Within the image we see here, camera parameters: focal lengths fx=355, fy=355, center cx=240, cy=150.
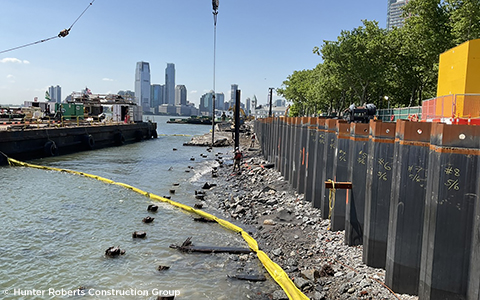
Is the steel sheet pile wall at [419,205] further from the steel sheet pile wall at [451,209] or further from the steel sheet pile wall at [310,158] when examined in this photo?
the steel sheet pile wall at [310,158]

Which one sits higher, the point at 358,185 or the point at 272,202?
the point at 358,185

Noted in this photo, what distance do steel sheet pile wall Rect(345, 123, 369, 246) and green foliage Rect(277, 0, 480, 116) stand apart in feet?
64.8

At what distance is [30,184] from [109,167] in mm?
8847

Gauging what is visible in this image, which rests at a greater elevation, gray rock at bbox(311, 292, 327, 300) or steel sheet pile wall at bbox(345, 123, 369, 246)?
steel sheet pile wall at bbox(345, 123, 369, 246)

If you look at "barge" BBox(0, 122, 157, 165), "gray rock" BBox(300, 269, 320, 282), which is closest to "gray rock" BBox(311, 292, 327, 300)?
"gray rock" BBox(300, 269, 320, 282)

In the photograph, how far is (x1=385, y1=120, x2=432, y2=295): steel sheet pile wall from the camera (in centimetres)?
643

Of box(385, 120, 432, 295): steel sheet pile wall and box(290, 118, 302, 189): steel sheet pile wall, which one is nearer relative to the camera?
box(385, 120, 432, 295): steel sheet pile wall

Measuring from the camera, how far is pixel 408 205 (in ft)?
21.3

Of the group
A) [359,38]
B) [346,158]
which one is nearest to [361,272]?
[346,158]

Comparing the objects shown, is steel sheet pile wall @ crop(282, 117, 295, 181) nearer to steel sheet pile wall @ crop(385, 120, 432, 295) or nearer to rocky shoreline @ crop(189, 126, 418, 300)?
rocky shoreline @ crop(189, 126, 418, 300)

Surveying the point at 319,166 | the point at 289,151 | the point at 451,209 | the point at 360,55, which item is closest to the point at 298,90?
the point at 360,55

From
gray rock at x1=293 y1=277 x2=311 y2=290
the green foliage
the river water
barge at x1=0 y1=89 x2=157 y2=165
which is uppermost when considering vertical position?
the green foliage

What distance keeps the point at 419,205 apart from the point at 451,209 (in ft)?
Result: 2.67

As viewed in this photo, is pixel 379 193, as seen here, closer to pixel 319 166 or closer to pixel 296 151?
pixel 319 166
